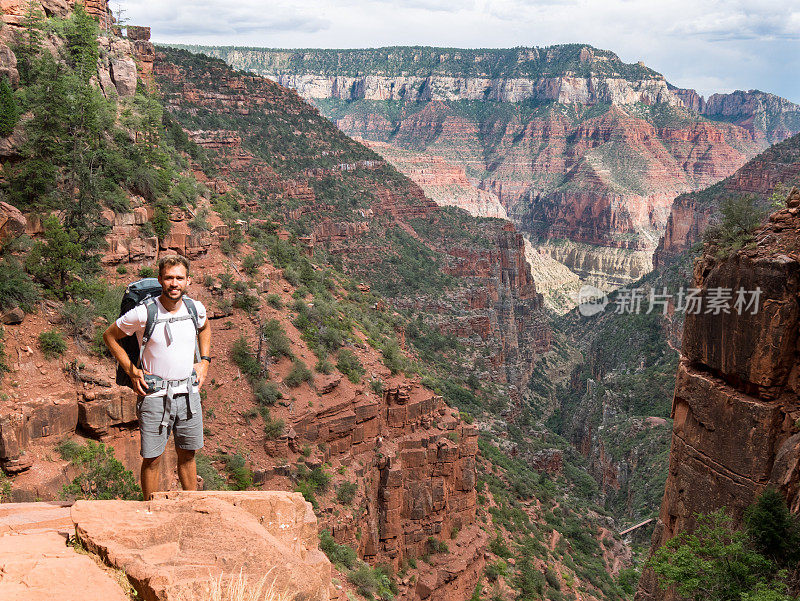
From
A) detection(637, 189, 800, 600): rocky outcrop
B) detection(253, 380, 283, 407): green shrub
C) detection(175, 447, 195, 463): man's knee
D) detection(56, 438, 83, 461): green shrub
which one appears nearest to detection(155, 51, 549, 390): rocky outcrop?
detection(253, 380, 283, 407): green shrub

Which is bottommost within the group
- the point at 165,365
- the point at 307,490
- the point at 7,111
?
the point at 307,490

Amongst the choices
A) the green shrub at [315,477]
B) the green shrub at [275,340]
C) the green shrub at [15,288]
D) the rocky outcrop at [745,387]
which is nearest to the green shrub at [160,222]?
the green shrub at [275,340]

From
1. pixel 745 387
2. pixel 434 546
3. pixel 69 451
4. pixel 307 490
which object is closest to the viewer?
pixel 69 451

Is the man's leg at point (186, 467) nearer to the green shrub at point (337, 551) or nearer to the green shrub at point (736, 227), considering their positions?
the green shrub at point (337, 551)

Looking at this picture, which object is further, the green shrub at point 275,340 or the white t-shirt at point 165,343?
the green shrub at point 275,340

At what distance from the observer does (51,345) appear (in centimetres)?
1861

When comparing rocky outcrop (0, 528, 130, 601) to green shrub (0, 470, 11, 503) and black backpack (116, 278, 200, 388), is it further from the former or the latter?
green shrub (0, 470, 11, 503)

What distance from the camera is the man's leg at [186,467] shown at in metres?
10.8

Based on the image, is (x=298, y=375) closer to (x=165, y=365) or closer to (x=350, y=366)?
(x=350, y=366)

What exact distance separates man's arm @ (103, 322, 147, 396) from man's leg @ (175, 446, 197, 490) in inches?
53.7

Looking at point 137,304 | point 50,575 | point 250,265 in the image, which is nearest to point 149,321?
point 137,304

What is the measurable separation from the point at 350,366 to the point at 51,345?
14352 millimetres

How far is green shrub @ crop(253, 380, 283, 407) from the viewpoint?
26.3 m

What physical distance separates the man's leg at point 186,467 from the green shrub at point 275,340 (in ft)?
56.5
